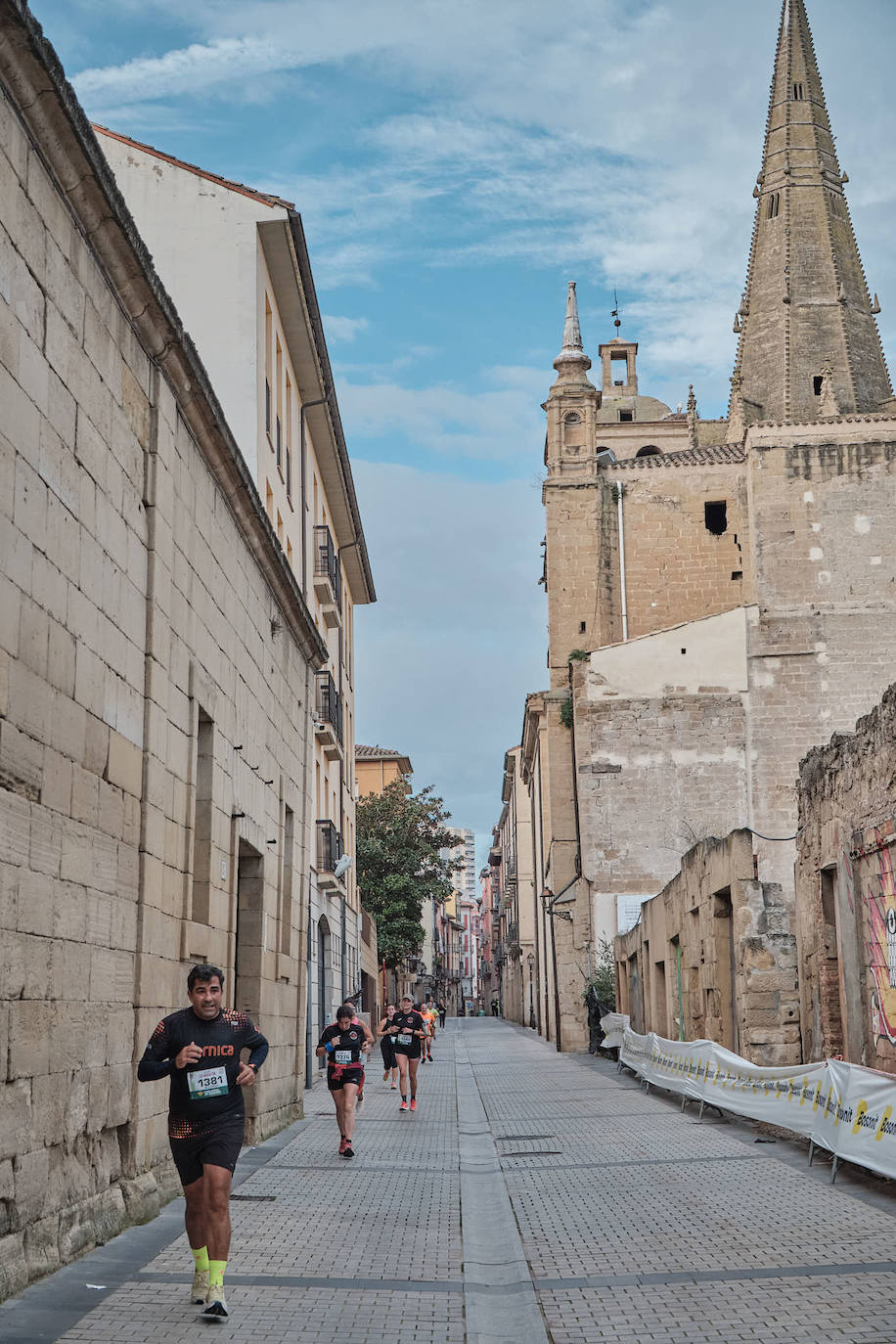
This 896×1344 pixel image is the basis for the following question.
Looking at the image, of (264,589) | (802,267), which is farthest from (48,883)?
(802,267)

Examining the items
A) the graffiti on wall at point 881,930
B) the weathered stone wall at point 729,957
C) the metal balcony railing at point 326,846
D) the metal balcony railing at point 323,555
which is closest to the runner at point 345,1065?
the graffiti on wall at point 881,930

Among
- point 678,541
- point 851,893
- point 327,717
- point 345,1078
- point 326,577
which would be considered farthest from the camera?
point 678,541

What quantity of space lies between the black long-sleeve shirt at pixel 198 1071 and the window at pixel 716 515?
40.2 meters

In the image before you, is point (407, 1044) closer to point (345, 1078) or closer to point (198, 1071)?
point (345, 1078)

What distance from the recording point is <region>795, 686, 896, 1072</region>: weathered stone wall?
13.1 meters

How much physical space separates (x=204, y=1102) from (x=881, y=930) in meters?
8.40

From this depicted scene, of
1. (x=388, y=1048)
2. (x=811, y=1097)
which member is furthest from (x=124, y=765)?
(x=388, y=1048)

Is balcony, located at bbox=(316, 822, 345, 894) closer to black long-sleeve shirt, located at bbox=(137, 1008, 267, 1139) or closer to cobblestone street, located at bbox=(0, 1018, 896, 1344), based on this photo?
cobblestone street, located at bbox=(0, 1018, 896, 1344)

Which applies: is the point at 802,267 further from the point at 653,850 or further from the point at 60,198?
the point at 60,198

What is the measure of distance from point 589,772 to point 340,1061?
23231 mm

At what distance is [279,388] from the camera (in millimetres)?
22781

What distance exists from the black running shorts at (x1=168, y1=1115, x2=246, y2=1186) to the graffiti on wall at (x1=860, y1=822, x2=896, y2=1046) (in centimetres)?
785

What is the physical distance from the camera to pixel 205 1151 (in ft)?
21.5

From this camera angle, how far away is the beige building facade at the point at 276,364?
2017 centimetres
